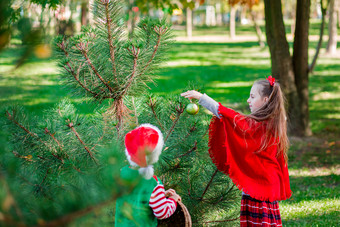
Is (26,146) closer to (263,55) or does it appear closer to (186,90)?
(186,90)

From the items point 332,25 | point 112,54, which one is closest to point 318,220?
point 112,54

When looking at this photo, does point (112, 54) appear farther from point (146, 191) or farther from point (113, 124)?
point (146, 191)

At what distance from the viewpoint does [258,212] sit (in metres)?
2.82

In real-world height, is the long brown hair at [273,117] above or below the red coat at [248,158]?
above

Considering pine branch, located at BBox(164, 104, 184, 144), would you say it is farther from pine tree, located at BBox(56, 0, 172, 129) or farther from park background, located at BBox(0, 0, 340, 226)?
pine tree, located at BBox(56, 0, 172, 129)

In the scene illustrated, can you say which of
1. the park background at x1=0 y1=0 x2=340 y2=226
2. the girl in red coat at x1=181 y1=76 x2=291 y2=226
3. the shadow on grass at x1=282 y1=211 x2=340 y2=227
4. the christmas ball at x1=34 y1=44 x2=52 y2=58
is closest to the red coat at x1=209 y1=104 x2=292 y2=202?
the girl in red coat at x1=181 y1=76 x2=291 y2=226

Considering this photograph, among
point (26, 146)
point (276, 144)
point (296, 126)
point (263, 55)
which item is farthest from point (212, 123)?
point (263, 55)

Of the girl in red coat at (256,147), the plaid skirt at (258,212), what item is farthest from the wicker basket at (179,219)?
Answer: the plaid skirt at (258,212)

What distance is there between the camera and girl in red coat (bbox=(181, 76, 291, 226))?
8.93ft

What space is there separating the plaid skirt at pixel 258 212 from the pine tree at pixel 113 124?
12 centimetres

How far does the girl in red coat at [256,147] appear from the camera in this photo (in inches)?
107

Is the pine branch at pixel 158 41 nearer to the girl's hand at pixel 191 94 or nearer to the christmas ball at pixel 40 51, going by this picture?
the girl's hand at pixel 191 94

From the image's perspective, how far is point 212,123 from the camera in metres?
2.83

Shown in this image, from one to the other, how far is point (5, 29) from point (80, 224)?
545mm
